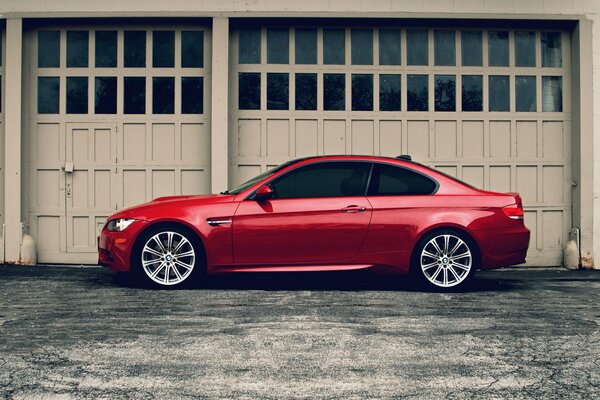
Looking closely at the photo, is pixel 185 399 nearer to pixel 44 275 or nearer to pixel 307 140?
pixel 44 275

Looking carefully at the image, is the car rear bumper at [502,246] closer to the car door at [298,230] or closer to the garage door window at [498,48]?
the car door at [298,230]

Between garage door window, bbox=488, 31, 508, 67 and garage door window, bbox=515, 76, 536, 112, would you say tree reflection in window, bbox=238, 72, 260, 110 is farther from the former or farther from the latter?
garage door window, bbox=515, 76, 536, 112

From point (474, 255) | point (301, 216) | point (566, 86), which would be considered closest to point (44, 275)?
point (301, 216)

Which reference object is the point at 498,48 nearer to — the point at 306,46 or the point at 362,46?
the point at 362,46

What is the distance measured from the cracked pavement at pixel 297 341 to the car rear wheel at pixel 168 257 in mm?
214

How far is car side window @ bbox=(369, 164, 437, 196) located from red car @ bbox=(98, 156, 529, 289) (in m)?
0.06

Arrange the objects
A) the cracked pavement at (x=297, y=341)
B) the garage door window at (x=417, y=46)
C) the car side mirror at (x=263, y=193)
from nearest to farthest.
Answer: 1. the cracked pavement at (x=297, y=341)
2. the car side mirror at (x=263, y=193)
3. the garage door window at (x=417, y=46)

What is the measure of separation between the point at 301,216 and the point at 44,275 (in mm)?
3534

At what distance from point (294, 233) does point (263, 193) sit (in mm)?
503

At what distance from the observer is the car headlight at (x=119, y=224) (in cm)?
877

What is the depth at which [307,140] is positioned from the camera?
39.4 feet

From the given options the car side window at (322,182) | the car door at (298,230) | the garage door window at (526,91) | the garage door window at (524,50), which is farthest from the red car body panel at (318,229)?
the garage door window at (524,50)

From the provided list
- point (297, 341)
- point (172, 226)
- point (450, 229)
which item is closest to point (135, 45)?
point (172, 226)

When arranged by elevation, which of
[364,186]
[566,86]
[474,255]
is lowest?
[474,255]
